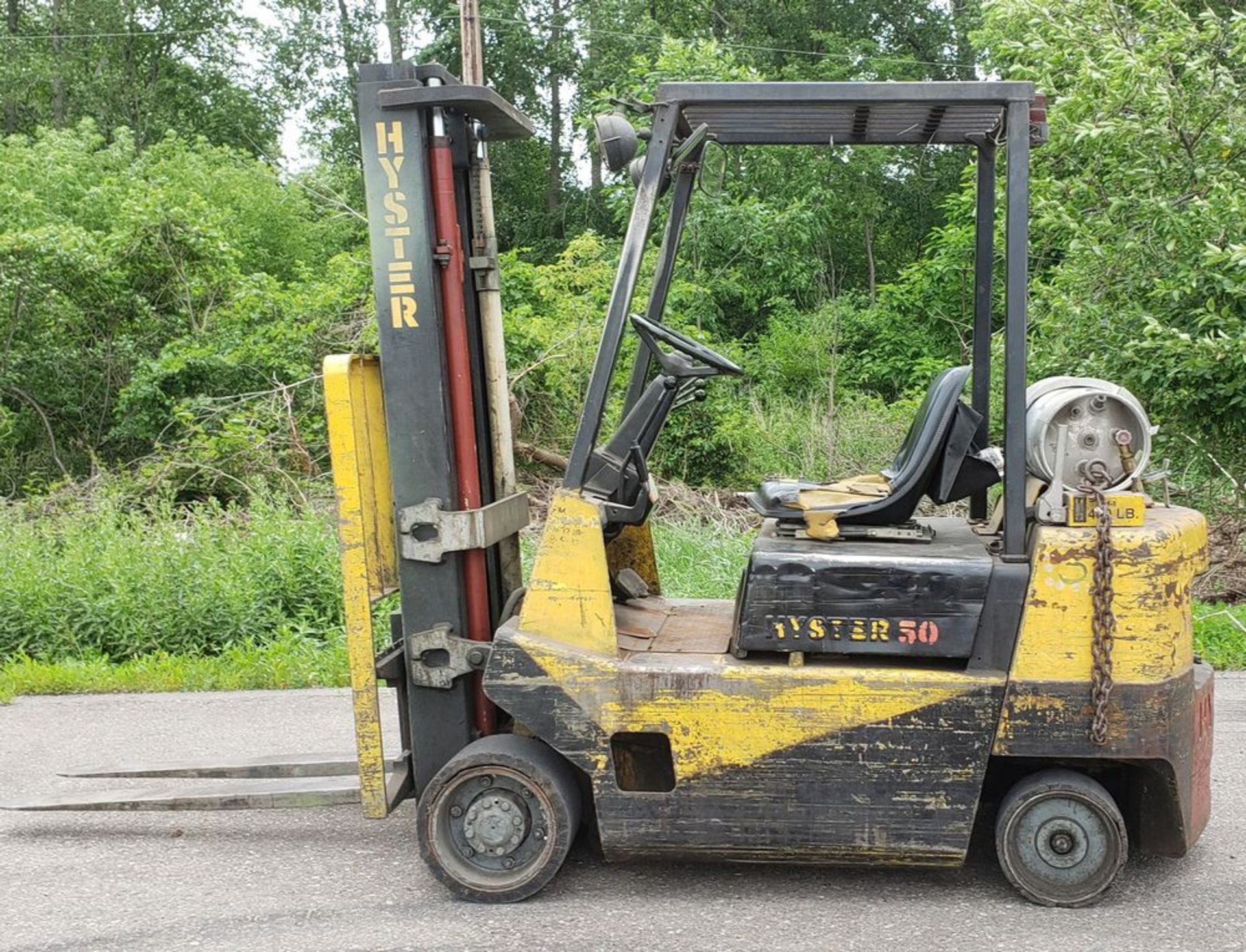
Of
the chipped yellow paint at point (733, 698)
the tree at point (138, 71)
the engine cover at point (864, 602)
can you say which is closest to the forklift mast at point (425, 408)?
the chipped yellow paint at point (733, 698)

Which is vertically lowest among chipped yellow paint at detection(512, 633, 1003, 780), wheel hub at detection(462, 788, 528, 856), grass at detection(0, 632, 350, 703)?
grass at detection(0, 632, 350, 703)

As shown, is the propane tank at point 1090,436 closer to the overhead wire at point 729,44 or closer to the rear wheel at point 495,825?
the rear wheel at point 495,825

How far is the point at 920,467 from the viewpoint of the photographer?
4.33m

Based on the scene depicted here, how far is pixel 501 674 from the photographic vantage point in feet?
13.9

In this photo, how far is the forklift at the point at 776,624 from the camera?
406 centimetres

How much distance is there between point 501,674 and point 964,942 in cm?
164

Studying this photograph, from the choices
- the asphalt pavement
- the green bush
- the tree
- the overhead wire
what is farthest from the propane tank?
the tree

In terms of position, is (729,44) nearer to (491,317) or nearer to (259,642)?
(259,642)

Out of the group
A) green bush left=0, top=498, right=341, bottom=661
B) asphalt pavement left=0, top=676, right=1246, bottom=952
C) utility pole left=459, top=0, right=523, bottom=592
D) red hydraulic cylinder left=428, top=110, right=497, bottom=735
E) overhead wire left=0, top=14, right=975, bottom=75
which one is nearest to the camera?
asphalt pavement left=0, top=676, right=1246, bottom=952

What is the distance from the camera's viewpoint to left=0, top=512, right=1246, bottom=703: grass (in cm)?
739

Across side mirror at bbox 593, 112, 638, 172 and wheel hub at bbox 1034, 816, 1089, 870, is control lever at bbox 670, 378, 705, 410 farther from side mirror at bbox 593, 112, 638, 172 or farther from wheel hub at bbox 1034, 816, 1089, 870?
wheel hub at bbox 1034, 816, 1089, 870

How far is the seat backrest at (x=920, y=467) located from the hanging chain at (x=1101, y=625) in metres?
0.54

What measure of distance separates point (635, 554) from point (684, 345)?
1349mm

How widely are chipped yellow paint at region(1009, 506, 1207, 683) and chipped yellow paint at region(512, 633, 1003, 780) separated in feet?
0.61
